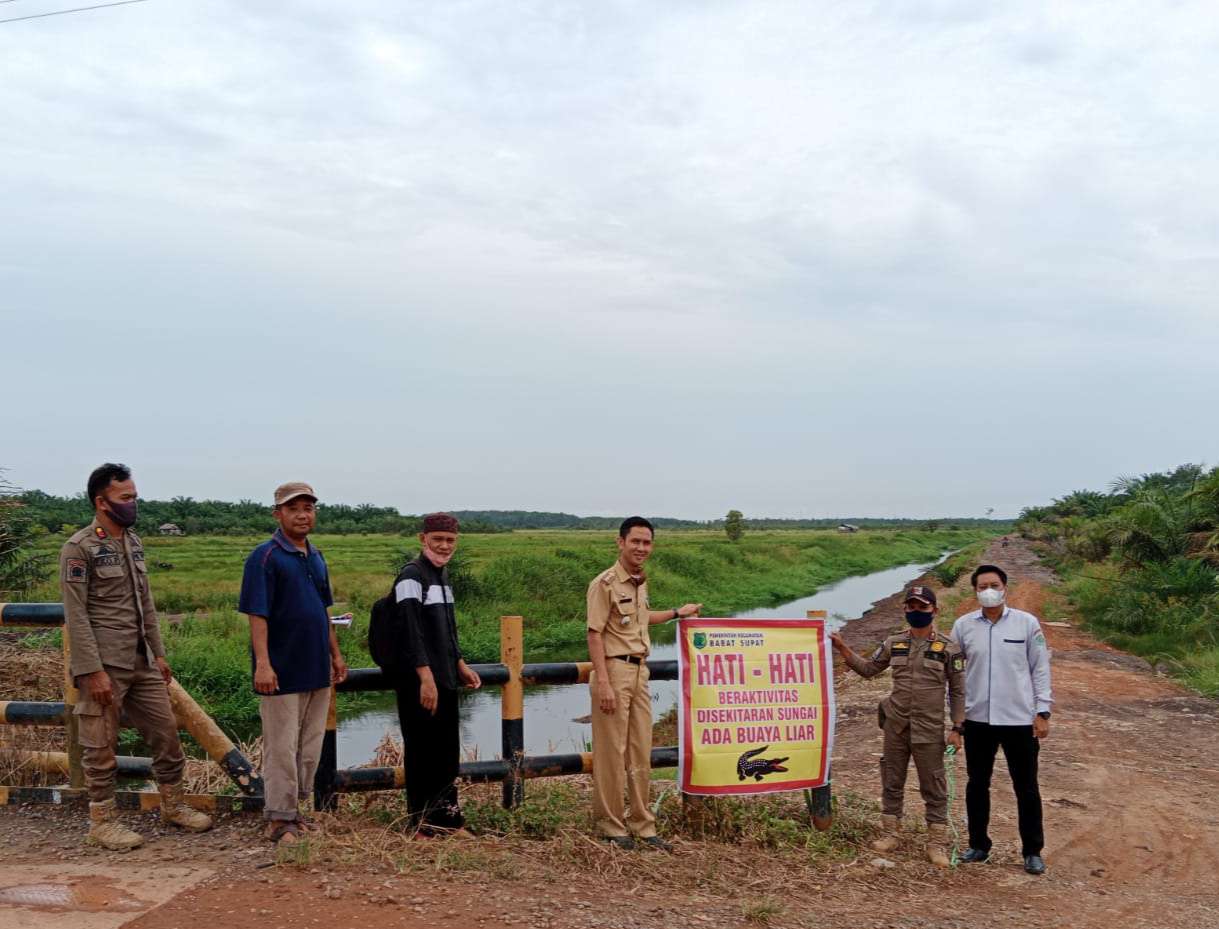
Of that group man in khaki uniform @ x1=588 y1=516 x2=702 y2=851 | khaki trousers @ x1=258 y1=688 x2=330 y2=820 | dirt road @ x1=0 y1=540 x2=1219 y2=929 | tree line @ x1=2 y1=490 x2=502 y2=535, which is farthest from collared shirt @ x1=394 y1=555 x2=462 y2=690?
tree line @ x1=2 y1=490 x2=502 y2=535

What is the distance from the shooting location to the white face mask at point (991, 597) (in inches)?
236

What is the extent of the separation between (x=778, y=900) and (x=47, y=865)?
11.3 ft

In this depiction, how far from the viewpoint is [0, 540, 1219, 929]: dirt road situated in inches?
171

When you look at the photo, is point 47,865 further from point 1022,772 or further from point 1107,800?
point 1107,800

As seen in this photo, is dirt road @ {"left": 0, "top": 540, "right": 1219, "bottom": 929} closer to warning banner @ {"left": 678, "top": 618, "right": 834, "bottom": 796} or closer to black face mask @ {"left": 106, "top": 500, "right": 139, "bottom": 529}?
warning banner @ {"left": 678, "top": 618, "right": 834, "bottom": 796}

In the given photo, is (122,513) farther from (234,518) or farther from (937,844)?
(234,518)

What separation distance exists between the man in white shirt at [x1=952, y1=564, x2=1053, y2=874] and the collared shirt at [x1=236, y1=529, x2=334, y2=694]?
3.68 metres

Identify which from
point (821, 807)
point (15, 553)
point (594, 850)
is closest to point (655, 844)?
point (594, 850)

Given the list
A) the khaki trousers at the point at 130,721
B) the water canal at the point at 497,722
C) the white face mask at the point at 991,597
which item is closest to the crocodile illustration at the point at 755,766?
the white face mask at the point at 991,597

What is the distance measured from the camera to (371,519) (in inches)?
3196

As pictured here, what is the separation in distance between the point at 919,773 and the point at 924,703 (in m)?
0.43

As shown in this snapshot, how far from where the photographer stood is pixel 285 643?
5.07 metres

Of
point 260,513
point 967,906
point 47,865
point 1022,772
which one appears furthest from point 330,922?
point 260,513

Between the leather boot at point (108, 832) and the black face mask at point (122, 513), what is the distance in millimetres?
1371
